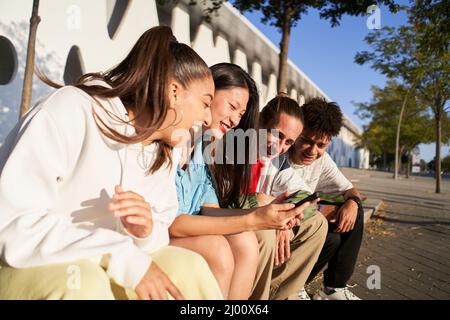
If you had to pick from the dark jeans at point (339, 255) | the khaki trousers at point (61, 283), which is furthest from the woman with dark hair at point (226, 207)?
the dark jeans at point (339, 255)

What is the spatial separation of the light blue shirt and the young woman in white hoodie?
0.25 metres

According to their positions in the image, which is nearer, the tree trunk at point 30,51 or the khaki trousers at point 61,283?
the khaki trousers at point 61,283

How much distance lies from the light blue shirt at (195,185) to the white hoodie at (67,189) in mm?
507

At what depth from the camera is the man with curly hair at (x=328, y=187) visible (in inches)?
101

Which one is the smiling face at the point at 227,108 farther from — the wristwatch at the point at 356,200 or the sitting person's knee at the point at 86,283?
the sitting person's knee at the point at 86,283

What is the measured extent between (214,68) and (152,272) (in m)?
1.50

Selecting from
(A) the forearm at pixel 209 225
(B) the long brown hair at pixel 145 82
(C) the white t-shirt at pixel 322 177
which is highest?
(B) the long brown hair at pixel 145 82

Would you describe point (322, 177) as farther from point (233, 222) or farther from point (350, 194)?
point (233, 222)

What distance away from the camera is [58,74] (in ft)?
15.8

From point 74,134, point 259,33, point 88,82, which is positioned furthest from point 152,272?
point 259,33

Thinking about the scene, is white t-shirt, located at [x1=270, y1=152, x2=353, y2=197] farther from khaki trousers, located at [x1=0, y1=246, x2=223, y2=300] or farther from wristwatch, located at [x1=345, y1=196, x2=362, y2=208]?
khaki trousers, located at [x1=0, y1=246, x2=223, y2=300]

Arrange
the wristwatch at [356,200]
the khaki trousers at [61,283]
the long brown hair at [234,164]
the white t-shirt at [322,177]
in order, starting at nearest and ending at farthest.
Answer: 1. the khaki trousers at [61,283]
2. the long brown hair at [234,164]
3. the wristwatch at [356,200]
4. the white t-shirt at [322,177]

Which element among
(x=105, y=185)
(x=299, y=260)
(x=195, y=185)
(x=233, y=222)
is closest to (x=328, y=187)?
(x=299, y=260)

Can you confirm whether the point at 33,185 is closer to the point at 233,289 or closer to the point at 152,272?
the point at 152,272
